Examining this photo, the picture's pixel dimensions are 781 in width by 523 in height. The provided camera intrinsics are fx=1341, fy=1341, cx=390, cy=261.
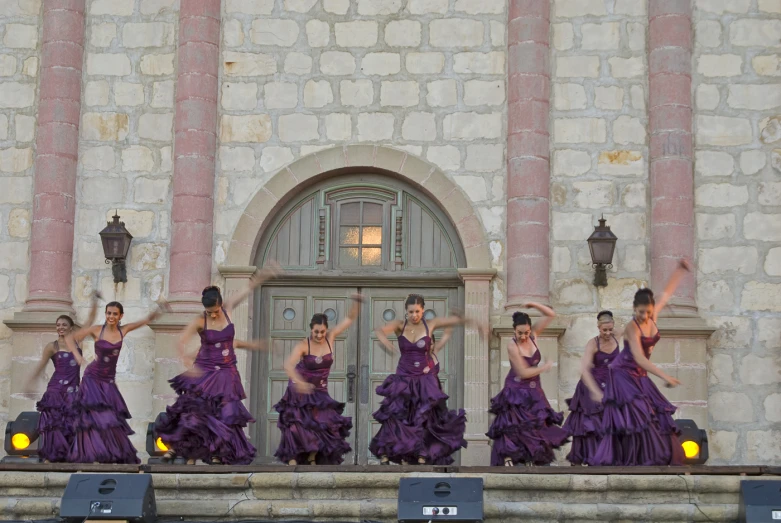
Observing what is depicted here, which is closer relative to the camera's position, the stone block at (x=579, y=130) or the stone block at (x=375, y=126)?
the stone block at (x=579, y=130)

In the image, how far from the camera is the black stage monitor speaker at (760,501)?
906 centimetres

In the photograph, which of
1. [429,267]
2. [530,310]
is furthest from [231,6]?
[530,310]

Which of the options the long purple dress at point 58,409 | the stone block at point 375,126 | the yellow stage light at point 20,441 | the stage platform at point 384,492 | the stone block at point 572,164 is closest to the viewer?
the stage platform at point 384,492

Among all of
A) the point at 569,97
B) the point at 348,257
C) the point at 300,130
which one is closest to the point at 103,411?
the point at 348,257

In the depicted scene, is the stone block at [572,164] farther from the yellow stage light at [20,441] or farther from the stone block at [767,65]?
the yellow stage light at [20,441]

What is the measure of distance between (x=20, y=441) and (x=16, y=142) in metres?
3.55

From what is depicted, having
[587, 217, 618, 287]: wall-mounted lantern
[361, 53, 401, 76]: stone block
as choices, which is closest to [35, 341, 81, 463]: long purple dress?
[361, 53, 401, 76]: stone block

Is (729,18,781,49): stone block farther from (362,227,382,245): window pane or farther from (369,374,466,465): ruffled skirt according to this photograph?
(369,374,466,465): ruffled skirt

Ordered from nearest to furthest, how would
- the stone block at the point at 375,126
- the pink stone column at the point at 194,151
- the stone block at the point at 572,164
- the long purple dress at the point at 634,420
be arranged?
the long purple dress at the point at 634,420 → the pink stone column at the point at 194,151 → the stone block at the point at 572,164 → the stone block at the point at 375,126

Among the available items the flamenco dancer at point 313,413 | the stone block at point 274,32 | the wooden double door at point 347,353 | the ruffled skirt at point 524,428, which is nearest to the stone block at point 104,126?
the stone block at point 274,32

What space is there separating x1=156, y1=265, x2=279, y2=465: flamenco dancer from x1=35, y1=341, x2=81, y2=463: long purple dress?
930mm

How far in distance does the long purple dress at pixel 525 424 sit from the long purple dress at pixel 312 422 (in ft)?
4.46

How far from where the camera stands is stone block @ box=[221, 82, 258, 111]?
47.1ft

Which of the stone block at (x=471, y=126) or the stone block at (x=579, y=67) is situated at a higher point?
the stone block at (x=579, y=67)
